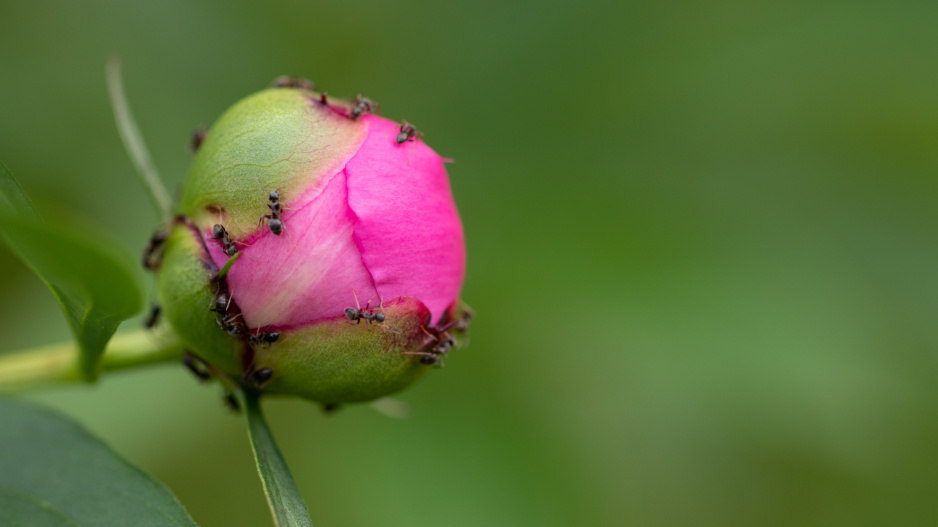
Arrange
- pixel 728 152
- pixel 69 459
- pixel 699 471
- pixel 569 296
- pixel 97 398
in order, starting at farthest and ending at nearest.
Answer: pixel 728 152, pixel 699 471, pixel 569 296, pixel 97 398, pixel 69 459

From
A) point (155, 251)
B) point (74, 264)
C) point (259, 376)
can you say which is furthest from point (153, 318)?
point (74, 264)

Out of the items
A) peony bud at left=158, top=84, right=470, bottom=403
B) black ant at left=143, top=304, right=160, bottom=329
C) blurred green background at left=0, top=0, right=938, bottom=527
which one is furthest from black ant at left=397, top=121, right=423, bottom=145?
blurred green background at left=0, top=0, right=938, bottom=527

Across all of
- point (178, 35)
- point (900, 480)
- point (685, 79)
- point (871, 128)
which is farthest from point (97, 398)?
point (871, 128)

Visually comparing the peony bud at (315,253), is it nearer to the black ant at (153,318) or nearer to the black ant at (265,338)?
the black ant at (265,338)

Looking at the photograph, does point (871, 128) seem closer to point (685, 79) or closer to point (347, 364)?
point (685, 79)

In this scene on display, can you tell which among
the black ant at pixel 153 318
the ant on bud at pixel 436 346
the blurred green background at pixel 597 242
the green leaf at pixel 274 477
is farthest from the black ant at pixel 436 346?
the blurred green background at pixel 597 242

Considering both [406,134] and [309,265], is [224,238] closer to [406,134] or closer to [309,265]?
[309,265]
